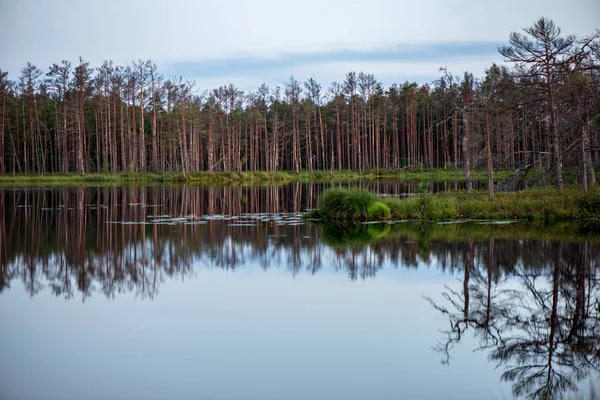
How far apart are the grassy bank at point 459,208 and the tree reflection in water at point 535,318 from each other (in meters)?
8.87

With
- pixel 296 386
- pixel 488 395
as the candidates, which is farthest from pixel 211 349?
pixel 488 395

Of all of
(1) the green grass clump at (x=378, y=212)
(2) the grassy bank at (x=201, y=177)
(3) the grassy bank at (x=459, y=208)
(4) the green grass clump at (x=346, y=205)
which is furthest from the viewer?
(2) the grassy bank at (x=201, y=177)

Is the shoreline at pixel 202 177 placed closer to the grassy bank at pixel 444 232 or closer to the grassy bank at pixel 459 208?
the grassy bank at pixel 459 208

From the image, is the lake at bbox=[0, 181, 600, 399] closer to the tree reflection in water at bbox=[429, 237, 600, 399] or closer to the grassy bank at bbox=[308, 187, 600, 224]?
the tree reflection in water at bbox=[429, 237, 600, 399]

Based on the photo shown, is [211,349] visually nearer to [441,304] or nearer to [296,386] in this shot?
[296,386]

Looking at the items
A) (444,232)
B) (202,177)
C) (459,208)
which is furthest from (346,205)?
(202,177)

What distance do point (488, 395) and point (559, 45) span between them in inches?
875

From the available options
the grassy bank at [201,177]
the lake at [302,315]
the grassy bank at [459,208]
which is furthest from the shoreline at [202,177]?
the lake at [302,315]

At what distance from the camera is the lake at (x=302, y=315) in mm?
8438

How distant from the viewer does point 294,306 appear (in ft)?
40.7

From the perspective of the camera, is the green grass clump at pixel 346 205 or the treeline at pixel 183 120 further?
the treeline at pixel 183 120

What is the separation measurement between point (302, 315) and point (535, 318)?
13.5ft

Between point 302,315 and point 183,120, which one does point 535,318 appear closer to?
point 302,315

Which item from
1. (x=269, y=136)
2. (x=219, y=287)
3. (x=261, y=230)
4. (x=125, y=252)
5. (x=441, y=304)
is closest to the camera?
(x=441, y=304)
